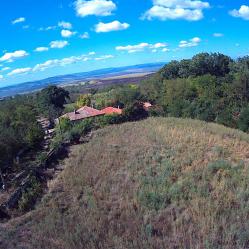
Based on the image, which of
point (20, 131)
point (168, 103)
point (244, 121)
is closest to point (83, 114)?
point (168, 103)

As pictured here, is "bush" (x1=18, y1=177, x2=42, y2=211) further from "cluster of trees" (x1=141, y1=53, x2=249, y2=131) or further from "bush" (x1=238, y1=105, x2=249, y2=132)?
"cluster of trees" (x1=141, y1=53, x2=249, y2=131)

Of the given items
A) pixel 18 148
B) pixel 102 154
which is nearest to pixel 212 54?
pixel 18 148

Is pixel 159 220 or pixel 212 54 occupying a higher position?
pixel 212 54

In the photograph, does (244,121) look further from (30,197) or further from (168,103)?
(30,197)

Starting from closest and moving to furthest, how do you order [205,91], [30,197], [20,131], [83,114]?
1. [30,197]
2. [20,131]
3. [205,91]
4. [83,114]

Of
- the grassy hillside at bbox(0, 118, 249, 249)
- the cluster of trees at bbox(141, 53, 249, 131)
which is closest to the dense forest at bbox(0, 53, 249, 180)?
the cluster of trees at bbox(141, 53, 249, 131)

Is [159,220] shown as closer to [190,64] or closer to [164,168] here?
[164,168]
